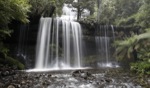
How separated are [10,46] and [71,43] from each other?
4971 millimetres

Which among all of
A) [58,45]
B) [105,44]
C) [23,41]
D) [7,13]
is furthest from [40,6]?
[105,44]

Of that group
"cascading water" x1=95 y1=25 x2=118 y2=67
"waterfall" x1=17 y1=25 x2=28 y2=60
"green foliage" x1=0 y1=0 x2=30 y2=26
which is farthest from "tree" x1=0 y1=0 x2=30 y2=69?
"cascading water" x1=95 y1=25 x2=118 y2=67

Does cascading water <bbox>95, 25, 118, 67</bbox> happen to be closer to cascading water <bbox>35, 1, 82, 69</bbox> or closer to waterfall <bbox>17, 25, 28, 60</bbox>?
cascading water <bbox>35, 1, 82, 69</bbox>

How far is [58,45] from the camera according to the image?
15.3 m

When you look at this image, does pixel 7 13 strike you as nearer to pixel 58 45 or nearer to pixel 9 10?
pixel 9 10

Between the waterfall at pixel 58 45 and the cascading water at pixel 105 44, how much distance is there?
1.89 meters

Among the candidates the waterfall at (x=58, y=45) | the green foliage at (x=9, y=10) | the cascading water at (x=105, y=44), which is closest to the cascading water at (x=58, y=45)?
the waterfall at (x=58, y=45)

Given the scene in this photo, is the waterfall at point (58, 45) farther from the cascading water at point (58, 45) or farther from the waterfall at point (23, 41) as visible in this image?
the waterfall at point (23, 41)

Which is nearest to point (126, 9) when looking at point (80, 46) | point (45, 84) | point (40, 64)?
point (80, 46)

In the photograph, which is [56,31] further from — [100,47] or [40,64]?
[100,47]

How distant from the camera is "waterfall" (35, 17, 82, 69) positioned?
47.4 ft

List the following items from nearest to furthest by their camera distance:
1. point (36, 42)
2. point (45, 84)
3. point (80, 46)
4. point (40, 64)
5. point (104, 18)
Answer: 1. point (45, 84)
2. point (40, 64)
3. point (36, 42)
4. point (80, 46)
5. point (104, 18)

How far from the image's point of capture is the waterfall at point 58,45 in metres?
14.4

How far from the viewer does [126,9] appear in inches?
854
